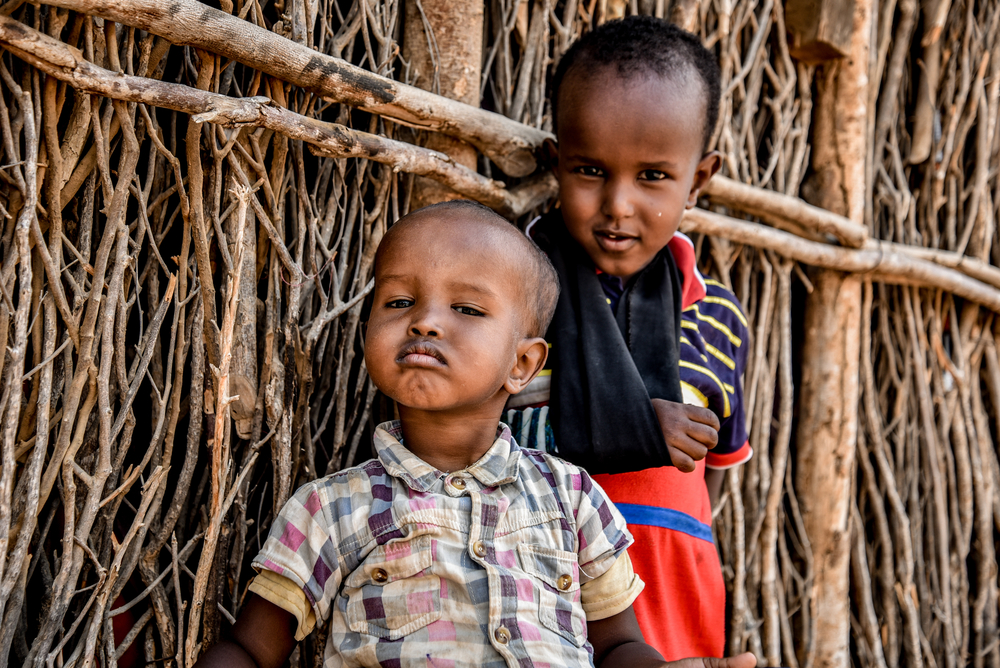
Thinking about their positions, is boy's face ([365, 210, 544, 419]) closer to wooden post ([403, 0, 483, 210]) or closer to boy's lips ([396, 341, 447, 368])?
boy's lips ([396, 341, 447, 368])

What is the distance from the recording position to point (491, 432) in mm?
1431

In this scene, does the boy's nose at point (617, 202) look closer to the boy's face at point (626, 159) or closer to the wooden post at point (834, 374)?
the boy's face at point (626, 159)

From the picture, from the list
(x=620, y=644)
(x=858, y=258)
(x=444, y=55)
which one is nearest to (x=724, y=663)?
(x=620, y=644)

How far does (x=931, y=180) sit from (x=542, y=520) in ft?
6.77

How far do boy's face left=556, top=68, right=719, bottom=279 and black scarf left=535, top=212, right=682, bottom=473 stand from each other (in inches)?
2.5

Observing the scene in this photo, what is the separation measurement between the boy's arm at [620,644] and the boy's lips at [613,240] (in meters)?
0.74

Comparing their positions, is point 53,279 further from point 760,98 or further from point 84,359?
point 760,98

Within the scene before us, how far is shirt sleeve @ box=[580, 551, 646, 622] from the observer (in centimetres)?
136

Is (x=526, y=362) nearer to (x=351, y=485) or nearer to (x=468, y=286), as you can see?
(x=468, y=286)

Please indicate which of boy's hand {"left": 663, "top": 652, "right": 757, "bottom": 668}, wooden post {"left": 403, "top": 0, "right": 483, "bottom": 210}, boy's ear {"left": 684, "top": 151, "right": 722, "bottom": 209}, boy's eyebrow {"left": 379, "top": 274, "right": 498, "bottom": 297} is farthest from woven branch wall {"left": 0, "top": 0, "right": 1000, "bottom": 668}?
boy's hand {"left": 663, "top": 652, "right": 757, "bottom": 668}

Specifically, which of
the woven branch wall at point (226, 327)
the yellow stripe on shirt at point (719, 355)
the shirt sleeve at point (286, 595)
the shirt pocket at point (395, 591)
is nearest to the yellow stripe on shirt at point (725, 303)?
the yellow stripe on shirt at point (719, 355)

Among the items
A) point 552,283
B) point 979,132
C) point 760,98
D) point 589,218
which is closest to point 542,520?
point 552,283

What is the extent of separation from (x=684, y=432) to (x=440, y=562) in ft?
1.94

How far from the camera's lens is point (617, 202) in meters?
1.66
